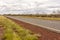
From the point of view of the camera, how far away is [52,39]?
16188 mm

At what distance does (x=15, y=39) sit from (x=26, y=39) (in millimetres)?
971

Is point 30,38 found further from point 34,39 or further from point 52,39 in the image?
point 52,39

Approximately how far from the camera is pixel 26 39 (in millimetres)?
14922

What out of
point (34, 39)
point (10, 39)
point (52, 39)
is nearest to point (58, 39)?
point (52, 39)

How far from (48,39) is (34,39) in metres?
1.21

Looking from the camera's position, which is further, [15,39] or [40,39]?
[40,39]

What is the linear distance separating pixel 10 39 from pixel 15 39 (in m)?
→ 1.18

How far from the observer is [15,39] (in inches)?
560

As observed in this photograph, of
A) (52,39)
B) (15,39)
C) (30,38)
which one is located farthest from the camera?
(52,39)

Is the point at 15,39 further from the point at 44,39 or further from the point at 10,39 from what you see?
the point at 44,39

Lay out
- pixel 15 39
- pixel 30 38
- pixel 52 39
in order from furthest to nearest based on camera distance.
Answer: pixel 52 39
pixel 30 38
pixel 15 39

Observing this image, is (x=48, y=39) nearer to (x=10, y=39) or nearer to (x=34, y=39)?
(x=34, y=39)

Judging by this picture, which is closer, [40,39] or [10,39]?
[10,39]

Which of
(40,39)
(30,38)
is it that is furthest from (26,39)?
(40,39)
